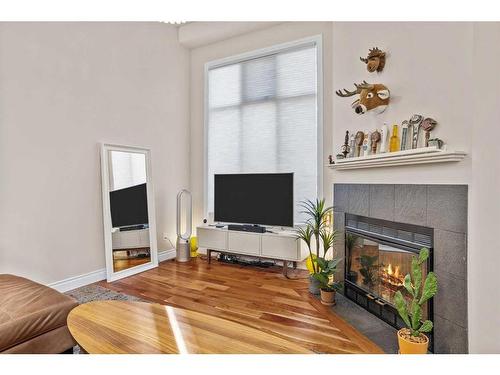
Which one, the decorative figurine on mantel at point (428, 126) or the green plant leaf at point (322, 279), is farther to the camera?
the green plant leaf at point (322, 279)

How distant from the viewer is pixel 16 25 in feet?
8.14

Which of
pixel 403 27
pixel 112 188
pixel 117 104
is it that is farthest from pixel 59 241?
pixel 403 27

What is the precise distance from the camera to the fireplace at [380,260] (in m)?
2.00

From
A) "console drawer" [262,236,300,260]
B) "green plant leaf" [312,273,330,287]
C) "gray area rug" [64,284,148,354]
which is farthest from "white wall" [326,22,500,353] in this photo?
"gray area rug" [64,284,148,354]

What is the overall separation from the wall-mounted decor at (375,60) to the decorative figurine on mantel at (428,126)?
0.69 metres

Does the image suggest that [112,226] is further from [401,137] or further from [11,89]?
[401,137]

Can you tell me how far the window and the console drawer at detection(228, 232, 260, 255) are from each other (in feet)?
2.16

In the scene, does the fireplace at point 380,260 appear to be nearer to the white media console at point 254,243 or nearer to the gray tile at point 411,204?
the gray tile at point 411,204

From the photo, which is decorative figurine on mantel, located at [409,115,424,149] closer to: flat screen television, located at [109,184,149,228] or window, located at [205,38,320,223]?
window, located at [205,38,320,223]

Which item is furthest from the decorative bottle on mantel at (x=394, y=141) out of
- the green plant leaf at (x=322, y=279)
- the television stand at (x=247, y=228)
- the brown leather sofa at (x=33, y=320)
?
the brown leather sofa at (x=33, y=320)

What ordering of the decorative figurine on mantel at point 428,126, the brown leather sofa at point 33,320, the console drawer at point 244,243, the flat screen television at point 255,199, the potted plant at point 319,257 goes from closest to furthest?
the brown leather sofa at point 33,320 < the decorative figurine on mantel at point 428,126 < the potted plant at point 319,257 < the flat screen television at point 255,199 < the console drawer at point 244,243

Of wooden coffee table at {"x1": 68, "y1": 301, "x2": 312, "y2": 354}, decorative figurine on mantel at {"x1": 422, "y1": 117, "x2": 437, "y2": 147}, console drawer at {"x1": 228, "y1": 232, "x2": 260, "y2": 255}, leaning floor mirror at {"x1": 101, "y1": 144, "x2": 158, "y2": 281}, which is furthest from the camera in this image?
console drawer at {"x1": 228, "y1": 232, "x2": 260, "y2": 255}

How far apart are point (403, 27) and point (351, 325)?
2.31 metres

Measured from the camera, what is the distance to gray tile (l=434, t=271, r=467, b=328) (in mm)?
1637
